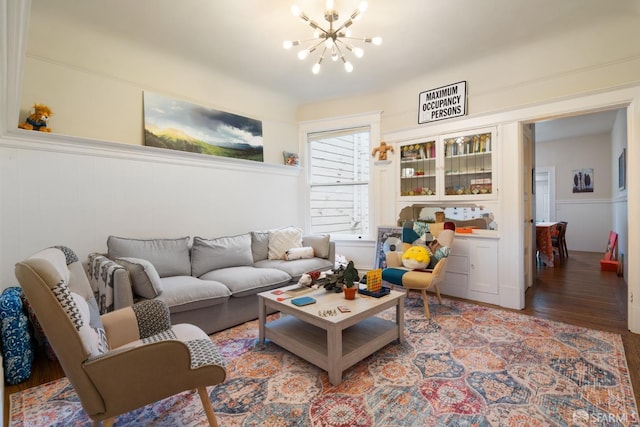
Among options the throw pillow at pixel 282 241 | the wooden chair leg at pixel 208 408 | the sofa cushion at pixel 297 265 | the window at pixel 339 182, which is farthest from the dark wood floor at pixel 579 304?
the window at pixel 339 182

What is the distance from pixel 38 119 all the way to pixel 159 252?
59.5 inches

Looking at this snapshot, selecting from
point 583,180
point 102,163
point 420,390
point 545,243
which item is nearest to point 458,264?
point 420,390

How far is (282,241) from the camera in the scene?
4035 mm

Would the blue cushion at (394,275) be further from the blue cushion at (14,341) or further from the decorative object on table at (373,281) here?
the blue cushion at (14,341)

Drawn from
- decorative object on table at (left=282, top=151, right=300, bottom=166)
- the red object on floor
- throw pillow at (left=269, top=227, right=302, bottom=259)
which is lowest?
the red object on floor

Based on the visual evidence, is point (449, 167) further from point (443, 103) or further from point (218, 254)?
point (218, 254)

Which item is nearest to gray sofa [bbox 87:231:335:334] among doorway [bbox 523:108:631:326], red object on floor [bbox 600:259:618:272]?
red object on floor [bbox 600:259:618:272]

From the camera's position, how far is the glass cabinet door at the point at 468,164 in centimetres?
362

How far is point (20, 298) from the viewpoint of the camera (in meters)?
2.17

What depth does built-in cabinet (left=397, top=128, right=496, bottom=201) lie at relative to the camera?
363cm

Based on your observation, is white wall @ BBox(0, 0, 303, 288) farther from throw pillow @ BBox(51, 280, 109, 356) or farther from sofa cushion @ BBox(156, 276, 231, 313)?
Answer: throw pillow @ BBox(51, 280, 109, 356)

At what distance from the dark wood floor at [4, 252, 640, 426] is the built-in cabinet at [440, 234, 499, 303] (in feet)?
1.46

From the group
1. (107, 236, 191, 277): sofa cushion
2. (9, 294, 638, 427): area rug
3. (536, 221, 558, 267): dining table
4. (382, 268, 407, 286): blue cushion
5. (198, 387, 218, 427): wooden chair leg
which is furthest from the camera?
(536, 221, 558, 267): dining table

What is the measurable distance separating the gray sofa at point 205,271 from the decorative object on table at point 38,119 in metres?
1.13
